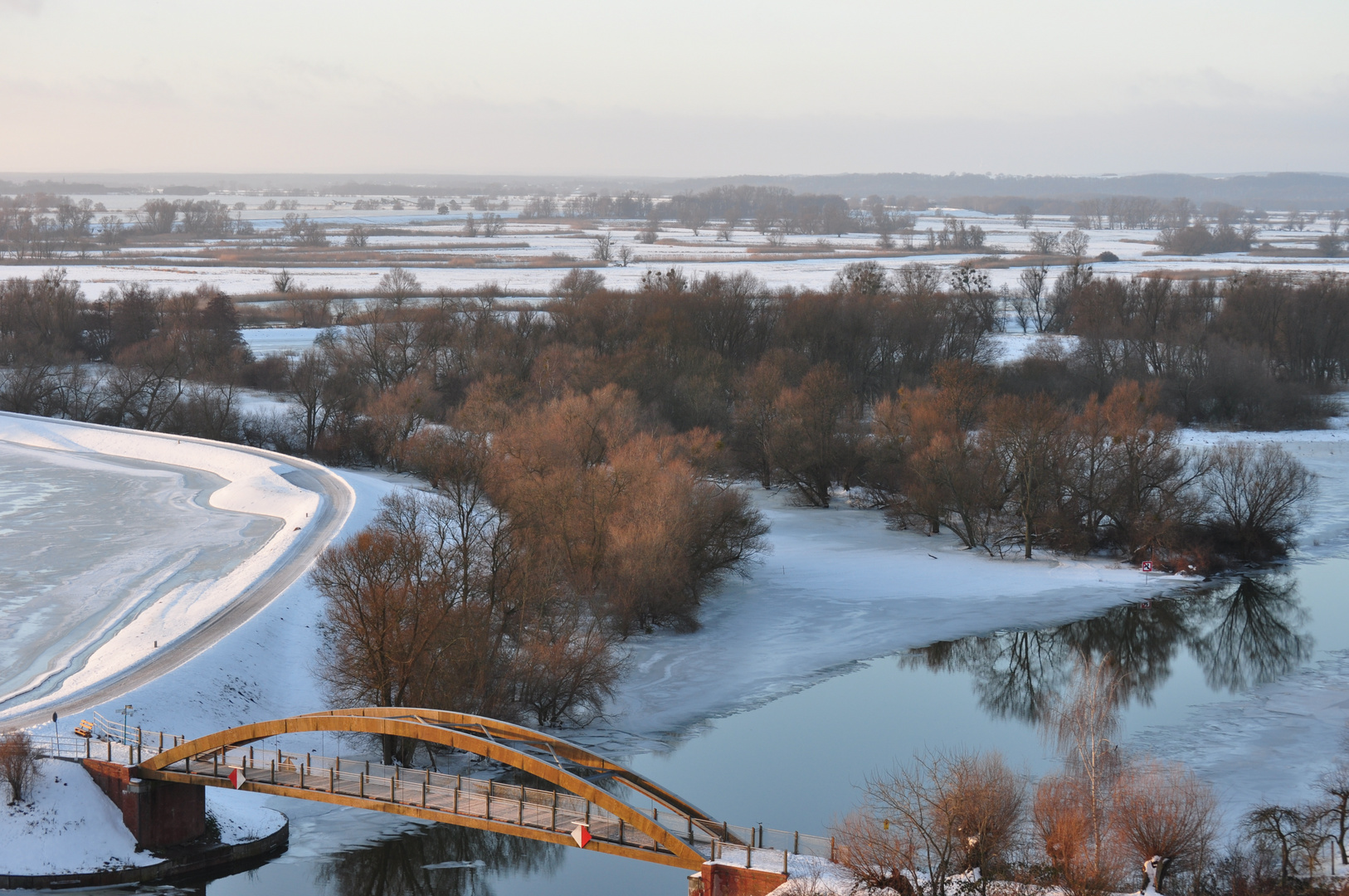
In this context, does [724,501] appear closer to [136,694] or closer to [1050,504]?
[1050,504]

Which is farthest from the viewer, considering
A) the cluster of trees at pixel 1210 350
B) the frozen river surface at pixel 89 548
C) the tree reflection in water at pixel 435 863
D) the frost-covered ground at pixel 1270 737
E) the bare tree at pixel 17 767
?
the cluster of trees at pixel 1210 350

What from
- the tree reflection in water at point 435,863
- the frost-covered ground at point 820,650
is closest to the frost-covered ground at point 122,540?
the frost-covered ground at point 820,650

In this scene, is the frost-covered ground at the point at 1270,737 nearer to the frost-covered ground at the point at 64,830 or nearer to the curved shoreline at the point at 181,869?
the curved shoreline at the point at 181,869

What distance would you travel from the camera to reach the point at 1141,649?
114 feet

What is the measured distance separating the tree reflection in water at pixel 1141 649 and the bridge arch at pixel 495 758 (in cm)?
1261

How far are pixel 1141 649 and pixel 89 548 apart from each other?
109ft

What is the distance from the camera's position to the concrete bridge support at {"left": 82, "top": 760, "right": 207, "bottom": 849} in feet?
75.0

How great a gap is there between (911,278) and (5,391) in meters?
58.9

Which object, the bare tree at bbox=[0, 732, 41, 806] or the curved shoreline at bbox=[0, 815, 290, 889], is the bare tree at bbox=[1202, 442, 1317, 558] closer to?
the curved shoreline at bbox=[0, 815, 290, 889]

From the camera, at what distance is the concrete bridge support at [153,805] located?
22859 mm

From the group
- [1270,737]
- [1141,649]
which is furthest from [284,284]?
[1270,737]

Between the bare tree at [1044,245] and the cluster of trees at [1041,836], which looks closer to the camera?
the cluster of trees at [1041,836]

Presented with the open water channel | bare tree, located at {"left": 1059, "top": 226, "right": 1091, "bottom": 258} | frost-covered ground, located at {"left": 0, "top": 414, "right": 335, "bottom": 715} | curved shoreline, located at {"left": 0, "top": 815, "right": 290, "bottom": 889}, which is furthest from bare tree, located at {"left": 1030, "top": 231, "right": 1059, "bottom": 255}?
curved shoreline, located at {"left": 0, "top": 815, "right": 290, "bottom": 889}

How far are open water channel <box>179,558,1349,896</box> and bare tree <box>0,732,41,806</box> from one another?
367cm
